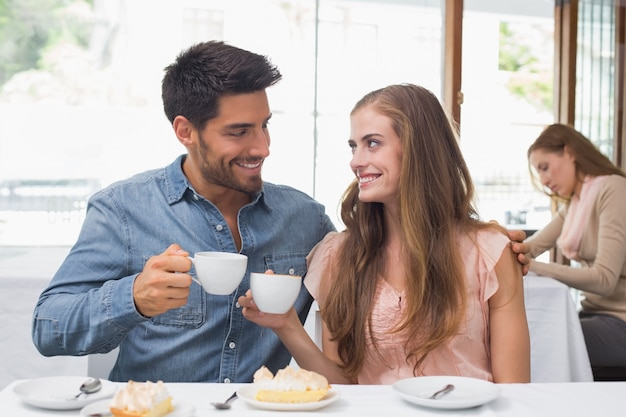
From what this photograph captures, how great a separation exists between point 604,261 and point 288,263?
6.02ft

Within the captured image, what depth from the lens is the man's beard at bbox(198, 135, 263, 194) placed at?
1.84 metres

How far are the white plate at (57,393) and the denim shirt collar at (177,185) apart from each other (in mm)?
624

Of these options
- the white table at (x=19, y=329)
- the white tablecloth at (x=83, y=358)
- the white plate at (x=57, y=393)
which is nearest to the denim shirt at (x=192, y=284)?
the white plate at (x=57, y=393)

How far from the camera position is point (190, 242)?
1.82 metres

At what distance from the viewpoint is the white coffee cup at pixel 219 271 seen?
1338 mm

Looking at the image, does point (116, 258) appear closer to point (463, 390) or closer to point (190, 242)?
point (190, 242)

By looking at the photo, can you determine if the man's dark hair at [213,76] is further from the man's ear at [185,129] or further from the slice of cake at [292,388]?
the slice of cake at [292,388]

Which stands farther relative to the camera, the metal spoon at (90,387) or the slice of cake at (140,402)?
the metal spoon at (90,387)

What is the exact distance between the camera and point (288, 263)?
192 cm

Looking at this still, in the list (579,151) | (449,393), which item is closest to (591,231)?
(579,151)

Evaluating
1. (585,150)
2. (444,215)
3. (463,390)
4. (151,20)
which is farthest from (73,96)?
(463,390)

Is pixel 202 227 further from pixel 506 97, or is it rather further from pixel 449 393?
pixel 506 97

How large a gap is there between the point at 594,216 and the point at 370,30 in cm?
226

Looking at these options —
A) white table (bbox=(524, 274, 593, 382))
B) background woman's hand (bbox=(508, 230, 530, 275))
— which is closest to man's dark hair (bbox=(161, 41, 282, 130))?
background woman's hand (bbox=(508, 230, 530, 275))
